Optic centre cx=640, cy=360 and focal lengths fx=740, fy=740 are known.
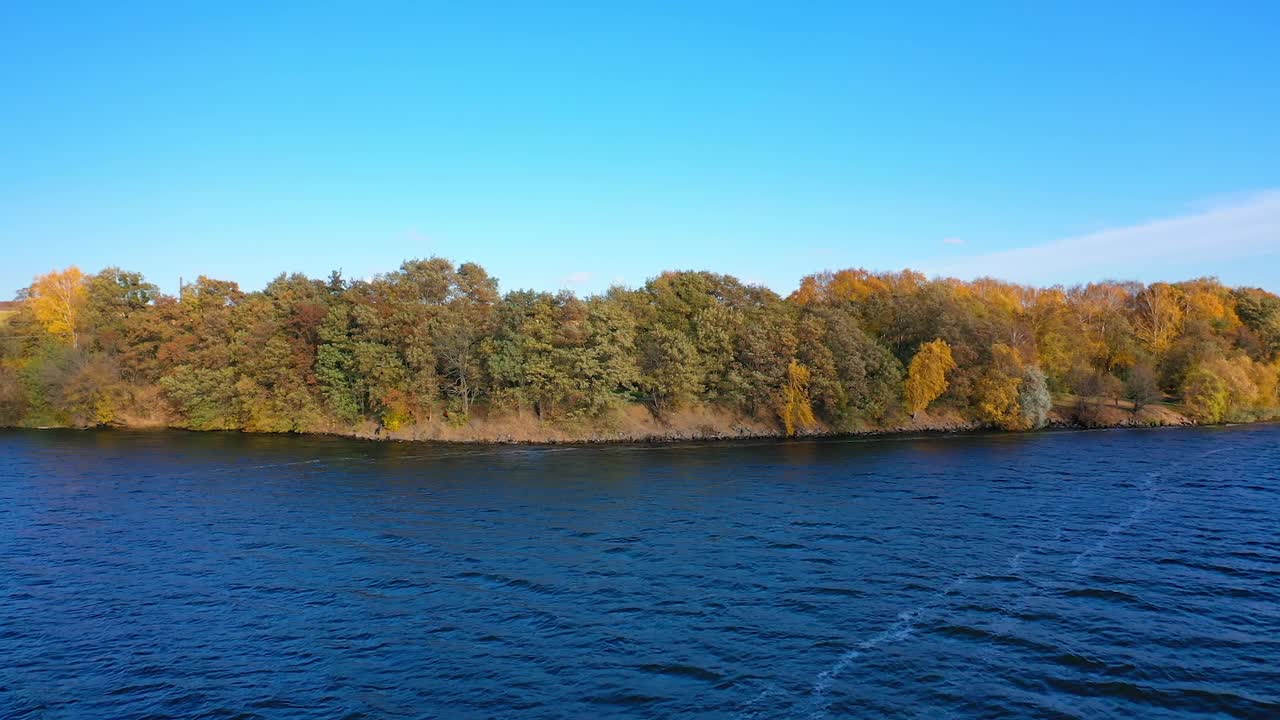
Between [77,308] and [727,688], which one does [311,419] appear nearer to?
[77,308]

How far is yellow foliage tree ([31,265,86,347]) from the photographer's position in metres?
86.1

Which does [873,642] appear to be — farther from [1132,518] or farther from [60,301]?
[60,301]

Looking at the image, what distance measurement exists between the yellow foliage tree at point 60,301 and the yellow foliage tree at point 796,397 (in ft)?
262

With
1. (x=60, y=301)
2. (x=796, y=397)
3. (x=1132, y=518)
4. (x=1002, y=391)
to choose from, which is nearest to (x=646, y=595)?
(x=1132, y=518)

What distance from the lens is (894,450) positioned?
195 ft

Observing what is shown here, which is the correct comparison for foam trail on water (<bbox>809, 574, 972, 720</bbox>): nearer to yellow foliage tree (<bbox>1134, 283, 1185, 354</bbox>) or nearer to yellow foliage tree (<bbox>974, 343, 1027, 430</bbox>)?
yellow foliage tree (<bbox>974, 343, 1027, 430</bbox>)

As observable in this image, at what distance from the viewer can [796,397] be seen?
70062 mm

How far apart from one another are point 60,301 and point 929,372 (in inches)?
3850

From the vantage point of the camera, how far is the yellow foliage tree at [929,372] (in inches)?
2800

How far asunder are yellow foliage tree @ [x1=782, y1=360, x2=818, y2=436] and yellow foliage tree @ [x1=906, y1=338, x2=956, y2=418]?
10.6 metres

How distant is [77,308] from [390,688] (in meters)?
92.2

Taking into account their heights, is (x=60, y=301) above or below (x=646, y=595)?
above

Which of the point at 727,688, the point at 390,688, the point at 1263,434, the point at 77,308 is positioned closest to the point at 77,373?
the point at 77,308

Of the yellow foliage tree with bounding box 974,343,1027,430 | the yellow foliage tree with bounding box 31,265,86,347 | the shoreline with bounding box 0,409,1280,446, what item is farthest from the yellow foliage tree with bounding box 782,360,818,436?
the yellow foliage tree with bounding box 31,265,86,347
